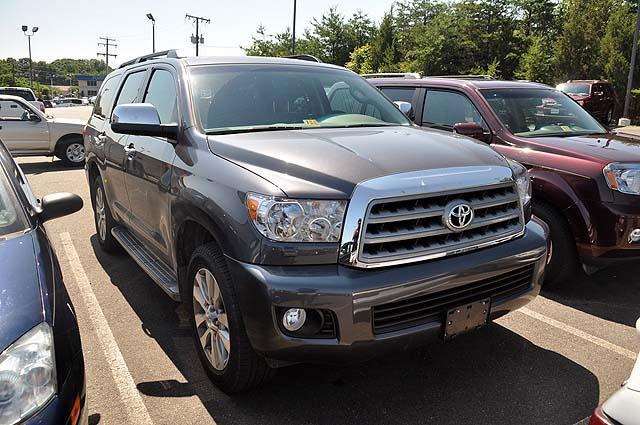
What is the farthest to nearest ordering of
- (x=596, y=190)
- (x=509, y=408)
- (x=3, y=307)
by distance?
(x=596, y=190) → (x=509, y=408) → (x=3, y=307)

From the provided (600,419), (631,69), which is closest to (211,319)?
(600,419)

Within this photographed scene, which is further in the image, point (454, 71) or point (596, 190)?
point (454, 71)

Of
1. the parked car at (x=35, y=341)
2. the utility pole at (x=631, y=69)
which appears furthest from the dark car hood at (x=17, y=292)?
the utility pole at (x=631, y=69)

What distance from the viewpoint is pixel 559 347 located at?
3551 millimetres

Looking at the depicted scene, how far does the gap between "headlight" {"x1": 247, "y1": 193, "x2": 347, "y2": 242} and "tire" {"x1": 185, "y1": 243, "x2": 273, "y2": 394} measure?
0.41 metres

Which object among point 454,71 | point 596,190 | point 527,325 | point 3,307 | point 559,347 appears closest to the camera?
point 3,307

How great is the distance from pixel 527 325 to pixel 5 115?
12404mm

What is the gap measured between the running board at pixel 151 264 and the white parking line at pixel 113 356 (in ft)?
1.60

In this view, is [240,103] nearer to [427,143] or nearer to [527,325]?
[427,143]

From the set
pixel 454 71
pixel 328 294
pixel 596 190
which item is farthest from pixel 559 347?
pixel 454 71

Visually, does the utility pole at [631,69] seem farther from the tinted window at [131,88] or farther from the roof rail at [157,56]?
the tinted window at [131,88]

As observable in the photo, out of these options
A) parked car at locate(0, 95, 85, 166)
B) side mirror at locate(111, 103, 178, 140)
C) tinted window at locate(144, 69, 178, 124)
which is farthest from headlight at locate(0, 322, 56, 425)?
parked car at locate(0, 95, 85, 166)

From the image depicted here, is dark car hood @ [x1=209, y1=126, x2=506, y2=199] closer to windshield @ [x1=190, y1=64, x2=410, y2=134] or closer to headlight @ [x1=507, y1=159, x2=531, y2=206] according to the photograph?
headlight @ [x1=507, y1=159, x2=531, y2=206]

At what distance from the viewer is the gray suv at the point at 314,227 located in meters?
2.45
